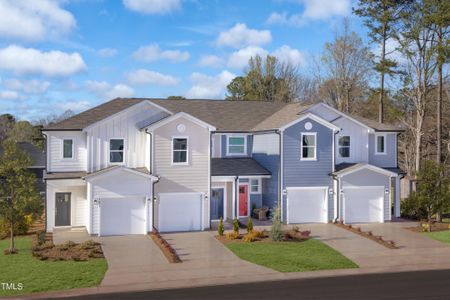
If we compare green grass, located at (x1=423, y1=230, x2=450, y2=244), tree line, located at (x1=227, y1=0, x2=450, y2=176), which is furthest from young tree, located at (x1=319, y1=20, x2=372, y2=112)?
green grass, located at (x1=423, y1=230, x2=450, y2=244)

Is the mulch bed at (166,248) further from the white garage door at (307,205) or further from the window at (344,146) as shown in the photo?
the window at (344,146)

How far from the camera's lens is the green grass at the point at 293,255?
61.4ft

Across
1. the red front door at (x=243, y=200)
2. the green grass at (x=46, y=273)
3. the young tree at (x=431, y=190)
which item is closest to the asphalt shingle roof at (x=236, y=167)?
the red front door at (x=243, y=200)

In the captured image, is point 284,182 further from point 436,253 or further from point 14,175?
point 14,175

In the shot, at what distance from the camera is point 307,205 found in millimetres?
28844

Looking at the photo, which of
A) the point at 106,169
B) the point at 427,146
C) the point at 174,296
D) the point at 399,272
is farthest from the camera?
the point at 427,146

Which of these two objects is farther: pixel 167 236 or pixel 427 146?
pixel 427 146

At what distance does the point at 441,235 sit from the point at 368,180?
541cm

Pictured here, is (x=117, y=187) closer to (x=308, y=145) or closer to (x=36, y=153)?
(x=308, y=145)

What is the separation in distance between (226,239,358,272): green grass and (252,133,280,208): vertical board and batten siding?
603 centimetres

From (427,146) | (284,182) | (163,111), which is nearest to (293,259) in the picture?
(284,182)

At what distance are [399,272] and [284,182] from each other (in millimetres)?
10797

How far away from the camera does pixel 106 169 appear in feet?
81.5

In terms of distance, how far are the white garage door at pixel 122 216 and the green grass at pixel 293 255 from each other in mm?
5407
